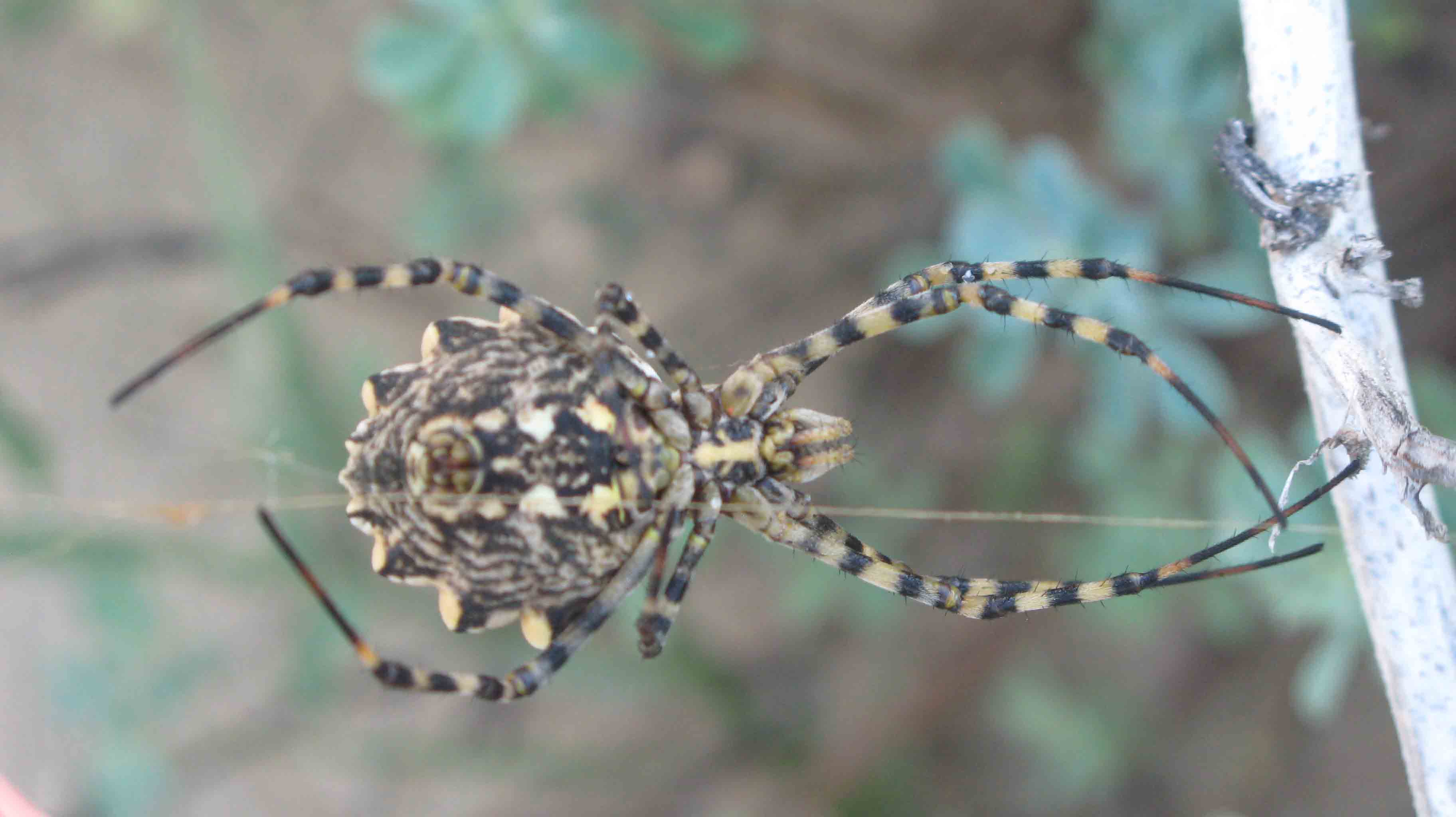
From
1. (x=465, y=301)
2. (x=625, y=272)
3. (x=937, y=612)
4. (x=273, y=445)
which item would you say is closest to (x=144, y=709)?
(x=273, y=445)

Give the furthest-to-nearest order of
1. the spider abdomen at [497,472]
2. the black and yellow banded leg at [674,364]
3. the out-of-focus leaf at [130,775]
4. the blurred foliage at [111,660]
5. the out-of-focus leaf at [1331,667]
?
the out-of-focus leaf at [130,775] → the blurred foliage at [111,660] → the out-of-focus leaf at [1331,667] → the black and yellow banded leg at [674,364] → the spider abdomen at [497,472]

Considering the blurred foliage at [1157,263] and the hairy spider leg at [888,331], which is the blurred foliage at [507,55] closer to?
the blurred foliage at [1157,263]

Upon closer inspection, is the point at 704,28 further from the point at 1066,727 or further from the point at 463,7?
the point at 1066,727

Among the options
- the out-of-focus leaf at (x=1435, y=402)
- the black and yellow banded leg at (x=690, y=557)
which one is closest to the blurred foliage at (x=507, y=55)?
the black and yellow banded leg at (x=690, y=557)

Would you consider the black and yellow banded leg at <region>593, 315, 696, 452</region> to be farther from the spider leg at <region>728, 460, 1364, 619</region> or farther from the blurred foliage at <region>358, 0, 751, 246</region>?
the blurred foliage at <region>358, 0, 751, 246</region>

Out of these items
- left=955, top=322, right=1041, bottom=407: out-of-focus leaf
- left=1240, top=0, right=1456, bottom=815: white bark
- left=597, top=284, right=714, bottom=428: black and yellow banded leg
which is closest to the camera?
left=1240, top=0, right=1456, bottom=815: white bark

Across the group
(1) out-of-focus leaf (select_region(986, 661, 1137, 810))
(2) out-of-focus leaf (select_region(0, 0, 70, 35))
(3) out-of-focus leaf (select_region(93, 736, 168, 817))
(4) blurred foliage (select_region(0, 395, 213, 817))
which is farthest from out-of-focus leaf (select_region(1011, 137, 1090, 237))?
(2) out-of-focus leaf (select_region(0, 0, 70, 35))
